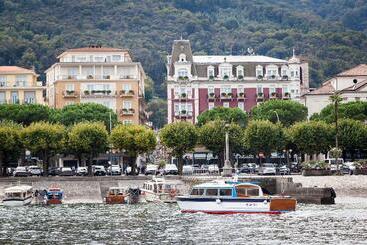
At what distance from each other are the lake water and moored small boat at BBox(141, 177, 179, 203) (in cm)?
1044

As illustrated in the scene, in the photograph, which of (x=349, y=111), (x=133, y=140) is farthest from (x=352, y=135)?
(x=133, y=140)

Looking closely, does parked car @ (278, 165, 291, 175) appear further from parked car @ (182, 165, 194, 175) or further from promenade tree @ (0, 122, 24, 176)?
promenade tree @ (0, 122, 24, 176)

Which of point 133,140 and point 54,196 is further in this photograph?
point 133,140

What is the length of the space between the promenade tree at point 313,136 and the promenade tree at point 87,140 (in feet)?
96.3

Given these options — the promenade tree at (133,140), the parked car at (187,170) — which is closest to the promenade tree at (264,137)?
the parked car at (187,170)

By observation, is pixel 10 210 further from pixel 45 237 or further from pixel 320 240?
pixel 320 240

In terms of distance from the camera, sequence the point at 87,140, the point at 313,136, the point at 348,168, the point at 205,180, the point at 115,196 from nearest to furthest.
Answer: the point at 115,196 < the point at 205,180 < the point at 348,168 < the point at 87,140 < the point at 313,136

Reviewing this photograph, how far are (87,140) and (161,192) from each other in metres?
31.5

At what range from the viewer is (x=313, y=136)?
169 metres

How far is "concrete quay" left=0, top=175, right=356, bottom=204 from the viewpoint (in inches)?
5079

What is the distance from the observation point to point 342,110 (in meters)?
196

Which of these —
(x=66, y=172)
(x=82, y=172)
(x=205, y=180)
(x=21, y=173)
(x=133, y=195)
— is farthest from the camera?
(x=66, y=172)

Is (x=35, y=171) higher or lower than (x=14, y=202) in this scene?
higher

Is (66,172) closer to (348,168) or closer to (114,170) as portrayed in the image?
(114,170)
